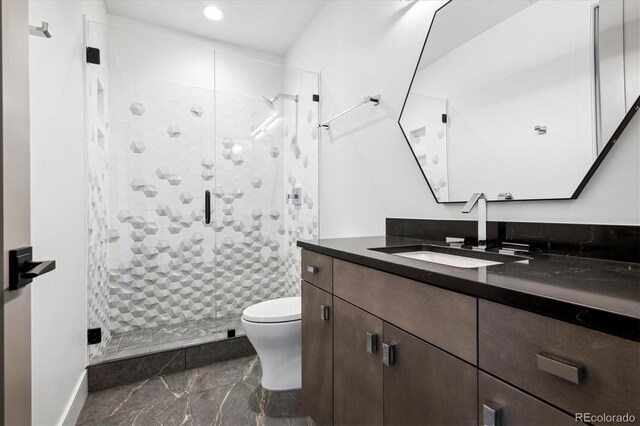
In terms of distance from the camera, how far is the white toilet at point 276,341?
5.85 feet

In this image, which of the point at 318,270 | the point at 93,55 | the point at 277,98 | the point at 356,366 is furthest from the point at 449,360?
the point at 277,98

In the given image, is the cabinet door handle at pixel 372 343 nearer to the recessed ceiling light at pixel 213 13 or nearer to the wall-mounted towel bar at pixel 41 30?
the wall-mounted towel bar at pixel 41 30

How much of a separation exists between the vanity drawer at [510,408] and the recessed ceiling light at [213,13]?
307 centimetres

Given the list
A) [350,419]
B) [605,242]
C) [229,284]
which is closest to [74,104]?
[229,284]

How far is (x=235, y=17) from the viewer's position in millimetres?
2699

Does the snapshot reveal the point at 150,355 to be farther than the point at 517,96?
Yes

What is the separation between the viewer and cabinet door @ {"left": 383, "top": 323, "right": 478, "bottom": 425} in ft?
2.33

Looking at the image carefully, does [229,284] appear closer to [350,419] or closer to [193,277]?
[193,277]

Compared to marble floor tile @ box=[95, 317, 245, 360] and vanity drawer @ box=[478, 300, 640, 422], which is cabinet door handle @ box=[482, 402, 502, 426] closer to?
vanity drawer @ box=[478, 300, 640, 422]

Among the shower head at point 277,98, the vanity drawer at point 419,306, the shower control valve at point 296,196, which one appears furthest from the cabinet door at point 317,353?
the shower head at point 277,98

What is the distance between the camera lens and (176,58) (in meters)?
2.73

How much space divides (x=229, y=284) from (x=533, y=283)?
247 centimetres

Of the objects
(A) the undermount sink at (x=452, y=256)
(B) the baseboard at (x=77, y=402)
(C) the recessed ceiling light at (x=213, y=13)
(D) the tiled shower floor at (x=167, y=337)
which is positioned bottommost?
(B) the baseboard at (x=77, y=402)

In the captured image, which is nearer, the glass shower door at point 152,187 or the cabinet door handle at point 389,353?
the cabinet door handle at point 389,353
